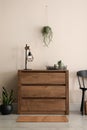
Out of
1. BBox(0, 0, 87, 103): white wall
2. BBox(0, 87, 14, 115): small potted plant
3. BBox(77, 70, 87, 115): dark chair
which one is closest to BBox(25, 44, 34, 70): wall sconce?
BBox(0, 0, 87, 103): white wall

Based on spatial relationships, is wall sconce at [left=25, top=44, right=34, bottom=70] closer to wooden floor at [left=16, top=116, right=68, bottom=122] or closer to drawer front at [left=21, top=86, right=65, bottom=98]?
drawer front at [left=21, top=86, right=65, bottom=98]

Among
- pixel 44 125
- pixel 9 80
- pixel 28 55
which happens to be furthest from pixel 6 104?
pixel 44 125

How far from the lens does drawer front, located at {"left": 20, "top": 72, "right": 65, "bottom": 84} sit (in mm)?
5066

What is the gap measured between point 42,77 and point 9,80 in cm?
81

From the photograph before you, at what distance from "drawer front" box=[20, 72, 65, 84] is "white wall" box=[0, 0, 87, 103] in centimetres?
48

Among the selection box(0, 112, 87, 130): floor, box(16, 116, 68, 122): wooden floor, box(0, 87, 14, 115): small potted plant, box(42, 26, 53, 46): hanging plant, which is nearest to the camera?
box(0, 112, 87, 130): floor

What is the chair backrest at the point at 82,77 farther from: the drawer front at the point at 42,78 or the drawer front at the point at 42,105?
the drawer front at the point at 42,105

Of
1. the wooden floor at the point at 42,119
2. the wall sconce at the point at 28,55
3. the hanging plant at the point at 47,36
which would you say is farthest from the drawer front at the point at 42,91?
the hanging plant at the point at 47,36

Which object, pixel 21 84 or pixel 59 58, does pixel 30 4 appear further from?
pixel 21 84

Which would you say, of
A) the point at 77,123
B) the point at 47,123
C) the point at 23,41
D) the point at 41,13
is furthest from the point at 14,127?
the point at 41,13

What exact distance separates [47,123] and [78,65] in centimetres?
163

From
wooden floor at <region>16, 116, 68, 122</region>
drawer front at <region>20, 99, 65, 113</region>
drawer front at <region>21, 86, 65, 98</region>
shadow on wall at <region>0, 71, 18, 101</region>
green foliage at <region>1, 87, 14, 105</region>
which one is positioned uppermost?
shadow on wall at <region>0, 71, 18, 101</region>

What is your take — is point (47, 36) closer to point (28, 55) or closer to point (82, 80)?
point (28, 55)

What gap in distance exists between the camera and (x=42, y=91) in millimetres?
5066
